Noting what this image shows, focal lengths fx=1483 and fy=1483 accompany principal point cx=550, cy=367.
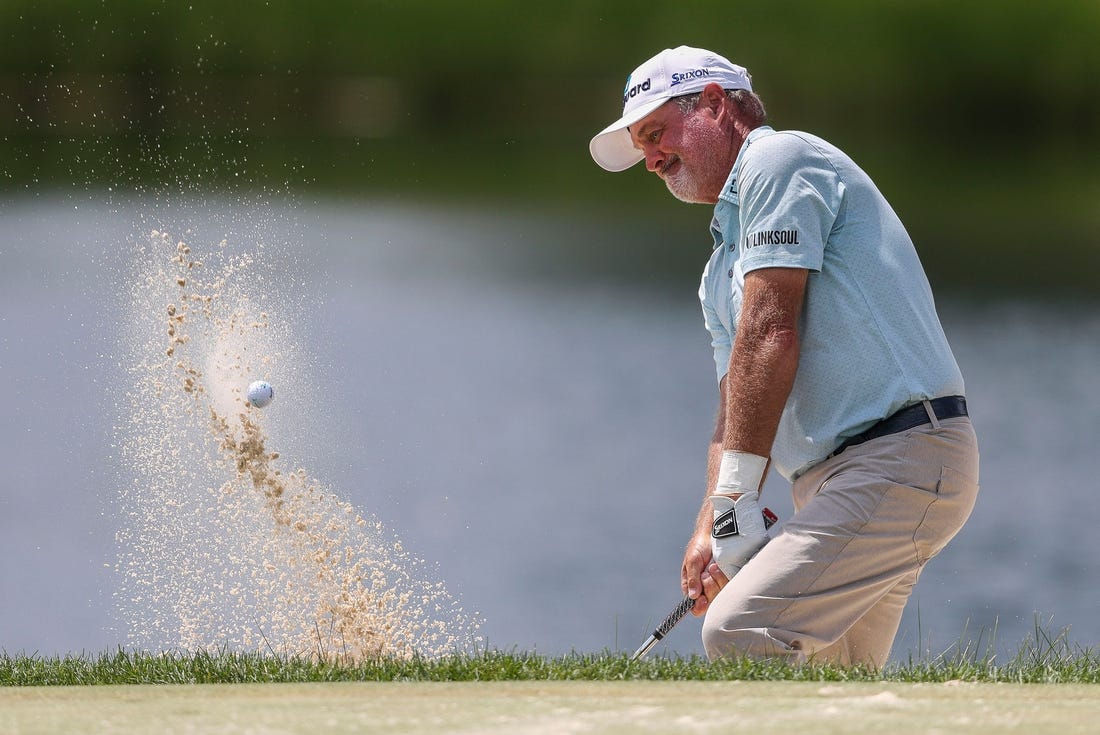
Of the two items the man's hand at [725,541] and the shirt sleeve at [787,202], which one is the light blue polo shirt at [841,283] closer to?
the shirt sleeve at [787,202]

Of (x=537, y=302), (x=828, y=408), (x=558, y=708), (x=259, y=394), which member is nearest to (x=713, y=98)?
(x=828, y=408)

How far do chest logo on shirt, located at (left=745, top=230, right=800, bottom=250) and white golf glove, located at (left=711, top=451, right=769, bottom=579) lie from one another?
0.62 meters

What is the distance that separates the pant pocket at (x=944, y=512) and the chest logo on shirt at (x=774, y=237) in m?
0.80

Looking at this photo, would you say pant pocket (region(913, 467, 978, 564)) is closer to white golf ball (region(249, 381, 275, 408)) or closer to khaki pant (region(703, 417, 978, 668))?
khaki pant (region(703, 417, 978, 668))

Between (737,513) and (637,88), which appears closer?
(737,513)

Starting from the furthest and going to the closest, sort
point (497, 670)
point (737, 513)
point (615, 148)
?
point (615, 148) → point (737, 513) → point (497, 670)

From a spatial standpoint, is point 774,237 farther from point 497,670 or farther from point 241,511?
point 241,511

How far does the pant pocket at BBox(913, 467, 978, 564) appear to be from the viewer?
4.28 metres

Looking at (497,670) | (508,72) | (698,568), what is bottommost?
(497,670)

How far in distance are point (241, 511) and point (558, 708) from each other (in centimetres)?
394

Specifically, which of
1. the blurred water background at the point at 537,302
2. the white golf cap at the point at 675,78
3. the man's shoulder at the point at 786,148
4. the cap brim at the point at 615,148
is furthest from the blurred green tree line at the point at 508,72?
the man's shoulder at the point at 786,148

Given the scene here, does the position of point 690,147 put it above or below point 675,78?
below

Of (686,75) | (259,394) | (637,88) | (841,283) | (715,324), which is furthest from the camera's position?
(259,394)

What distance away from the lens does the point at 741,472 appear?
4332 millimetres
